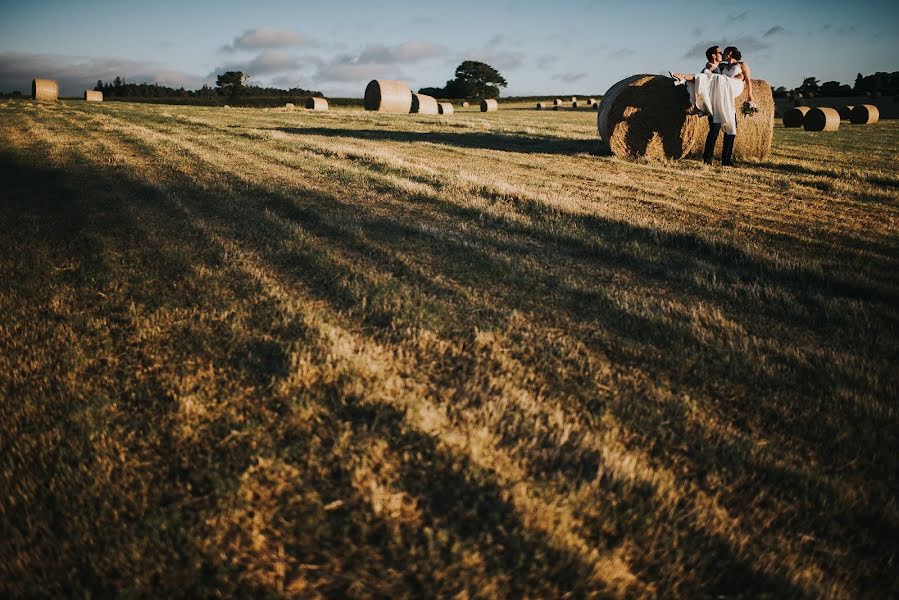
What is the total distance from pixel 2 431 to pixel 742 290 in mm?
5100

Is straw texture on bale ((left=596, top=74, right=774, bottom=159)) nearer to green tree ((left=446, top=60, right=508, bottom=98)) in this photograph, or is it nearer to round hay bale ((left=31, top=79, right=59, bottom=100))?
round hay bale ((left=31, top=79, right=59, bottom=100))

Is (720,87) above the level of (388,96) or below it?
below

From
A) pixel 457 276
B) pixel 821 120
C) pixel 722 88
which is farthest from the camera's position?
pixel 821 120

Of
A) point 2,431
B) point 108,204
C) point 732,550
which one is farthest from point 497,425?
point 108,204

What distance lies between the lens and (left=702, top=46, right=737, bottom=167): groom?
10930mm

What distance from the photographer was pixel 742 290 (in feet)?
13.7

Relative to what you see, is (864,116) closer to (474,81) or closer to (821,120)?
(821,120)

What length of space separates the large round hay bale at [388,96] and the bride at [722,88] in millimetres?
25731

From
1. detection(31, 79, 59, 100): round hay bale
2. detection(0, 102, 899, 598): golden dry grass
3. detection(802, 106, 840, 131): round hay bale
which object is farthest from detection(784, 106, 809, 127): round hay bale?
detection(31, 79, 59, 100): round hay bale

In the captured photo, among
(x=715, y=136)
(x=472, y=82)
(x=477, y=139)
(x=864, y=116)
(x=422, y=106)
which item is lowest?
(x=715, y=136)

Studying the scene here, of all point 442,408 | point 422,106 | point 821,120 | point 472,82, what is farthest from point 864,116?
point 472,82

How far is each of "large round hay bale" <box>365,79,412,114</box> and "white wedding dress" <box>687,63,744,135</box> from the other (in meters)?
26.0

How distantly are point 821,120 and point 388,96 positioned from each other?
83.6ft

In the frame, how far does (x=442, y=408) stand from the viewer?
A: 2.41m
